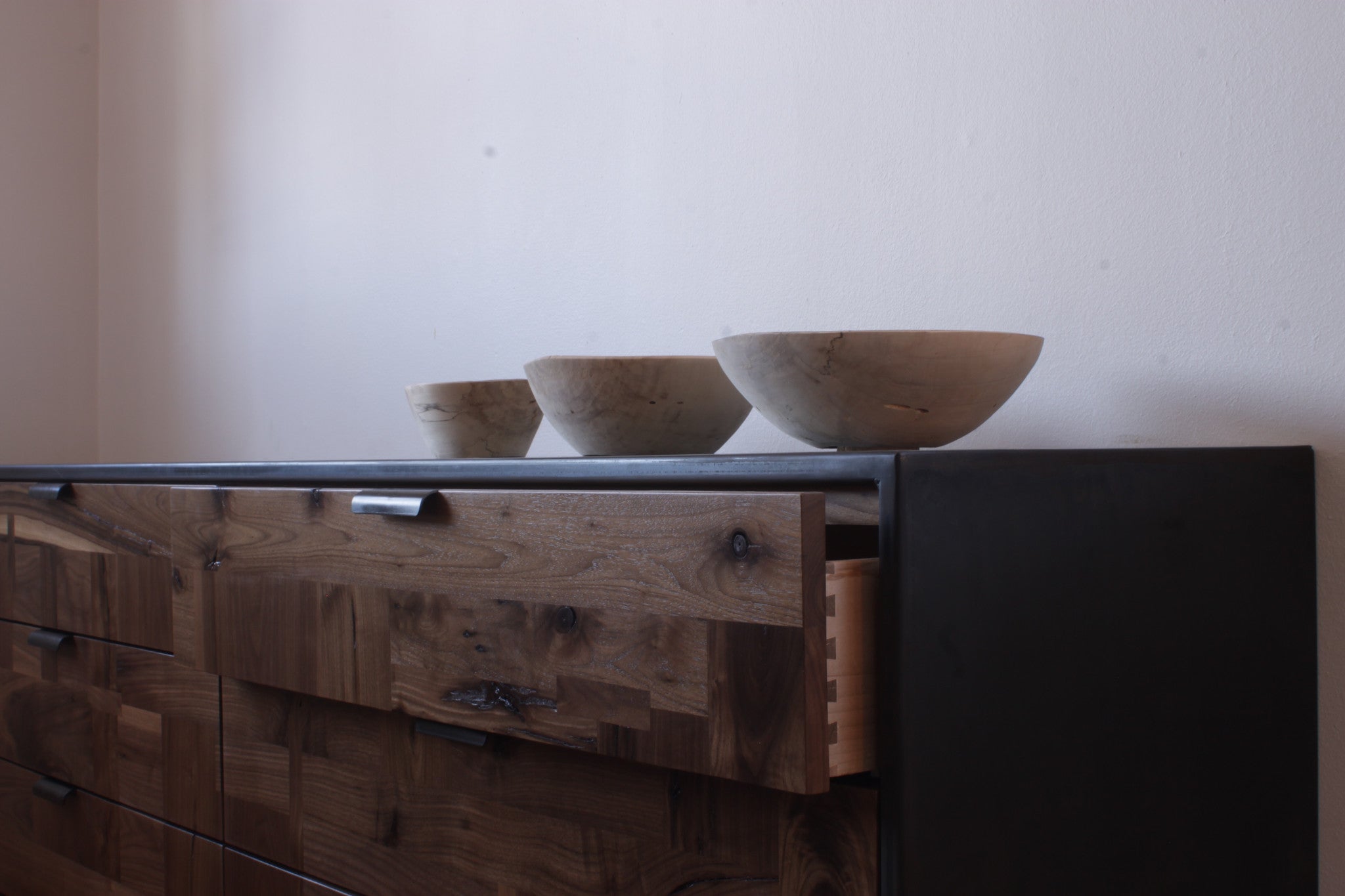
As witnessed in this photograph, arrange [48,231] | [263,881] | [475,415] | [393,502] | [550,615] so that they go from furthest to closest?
1. [48,231]
2. [475,415]
3. [263,881]
4. [393,502]
5. [550,615]

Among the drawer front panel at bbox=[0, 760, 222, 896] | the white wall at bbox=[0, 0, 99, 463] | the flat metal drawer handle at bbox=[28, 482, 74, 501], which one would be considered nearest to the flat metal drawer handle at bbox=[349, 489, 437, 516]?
the drawer front panel at bbox=[0, 760, 222, 896]

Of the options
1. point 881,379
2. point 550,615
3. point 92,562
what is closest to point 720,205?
point 881,379

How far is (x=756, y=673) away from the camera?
63cm

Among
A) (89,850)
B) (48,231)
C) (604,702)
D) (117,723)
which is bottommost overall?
(89,850)

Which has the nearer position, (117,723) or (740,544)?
(740,544)

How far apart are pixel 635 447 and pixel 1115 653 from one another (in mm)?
454

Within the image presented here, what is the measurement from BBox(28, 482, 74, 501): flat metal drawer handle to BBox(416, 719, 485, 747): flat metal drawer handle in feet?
2.31

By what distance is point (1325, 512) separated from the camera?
897 mm

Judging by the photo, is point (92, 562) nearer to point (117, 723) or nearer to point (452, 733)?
point (117, 723)

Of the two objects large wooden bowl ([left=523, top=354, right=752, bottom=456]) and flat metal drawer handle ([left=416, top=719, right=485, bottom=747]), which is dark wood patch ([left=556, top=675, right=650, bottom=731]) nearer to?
flat metal drawer handle ([left=416, top=719, right=485, bottom=747])

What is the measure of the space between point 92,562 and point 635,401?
764 millimetres

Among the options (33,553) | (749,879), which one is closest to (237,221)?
(33,553)

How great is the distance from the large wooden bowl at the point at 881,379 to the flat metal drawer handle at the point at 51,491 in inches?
37.3

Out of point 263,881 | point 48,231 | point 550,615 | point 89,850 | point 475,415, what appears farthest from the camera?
point 48,231
